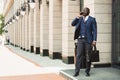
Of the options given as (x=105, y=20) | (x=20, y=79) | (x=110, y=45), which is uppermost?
(x=105, y=20)

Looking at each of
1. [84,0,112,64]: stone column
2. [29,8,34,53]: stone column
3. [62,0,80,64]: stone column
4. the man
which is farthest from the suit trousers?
[29,8,34,53]: stone column

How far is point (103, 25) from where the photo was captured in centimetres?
1391

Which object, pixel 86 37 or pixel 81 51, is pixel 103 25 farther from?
pixel 81 51

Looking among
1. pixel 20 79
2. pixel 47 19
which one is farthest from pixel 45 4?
pixel 20 79

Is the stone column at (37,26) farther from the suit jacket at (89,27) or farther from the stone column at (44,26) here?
the suit jacket at (89,27)

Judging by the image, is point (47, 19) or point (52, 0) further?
point (47, 19)

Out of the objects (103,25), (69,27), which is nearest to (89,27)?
(103,25)

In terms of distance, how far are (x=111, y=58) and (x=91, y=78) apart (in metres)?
3.37

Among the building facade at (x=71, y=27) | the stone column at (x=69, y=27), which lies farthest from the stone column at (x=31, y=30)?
the stone column at (x=69, y=27)

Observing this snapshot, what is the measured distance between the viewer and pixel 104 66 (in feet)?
45.7

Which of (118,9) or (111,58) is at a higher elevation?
(118,9)

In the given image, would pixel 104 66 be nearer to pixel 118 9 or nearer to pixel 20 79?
pixel 118 9

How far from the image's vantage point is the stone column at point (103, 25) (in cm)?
1385

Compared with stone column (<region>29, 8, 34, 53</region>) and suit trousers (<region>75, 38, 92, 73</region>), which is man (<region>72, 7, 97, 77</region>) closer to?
suit trousers (<region>75, 38, 92, 73</region>)
